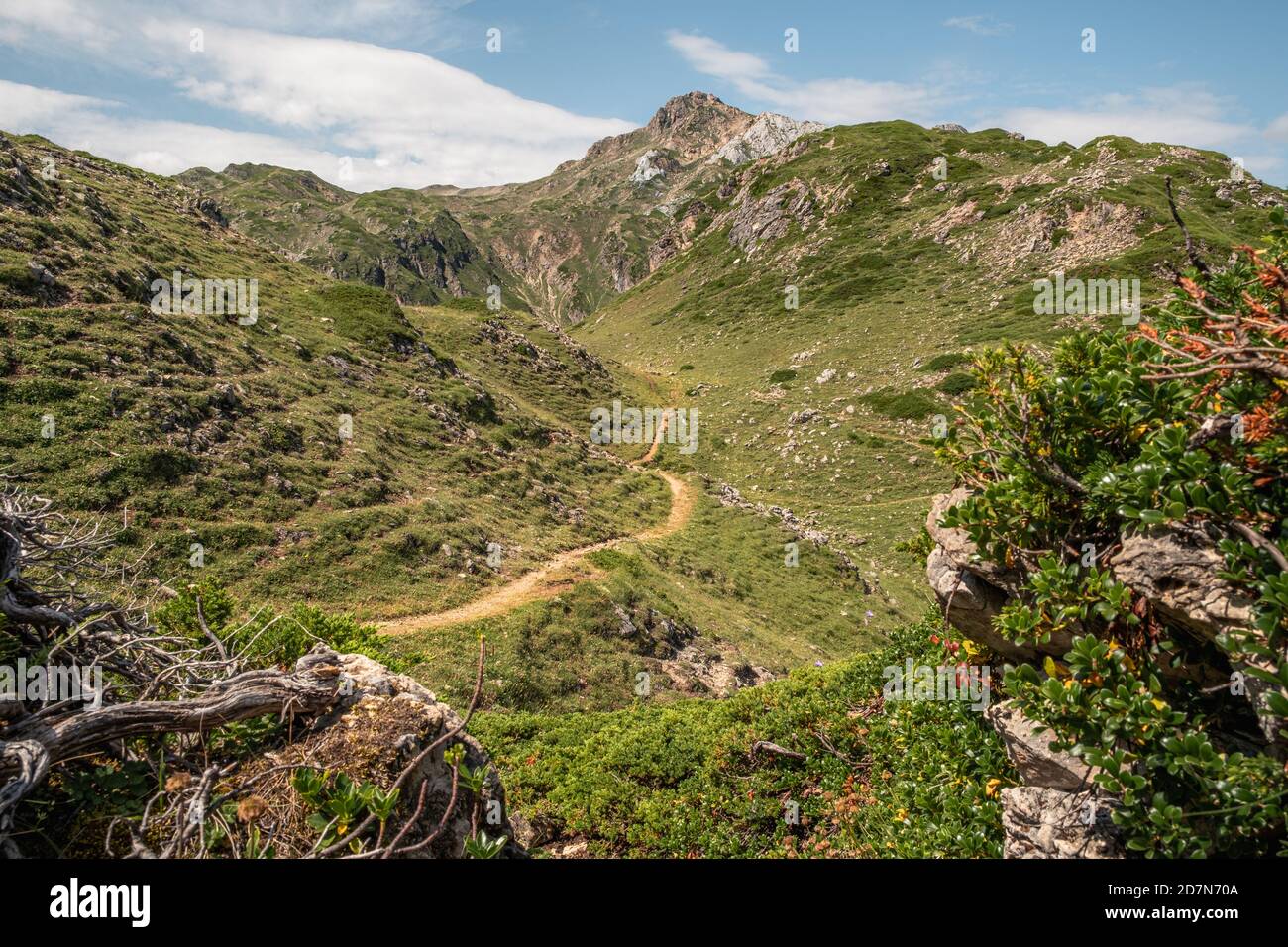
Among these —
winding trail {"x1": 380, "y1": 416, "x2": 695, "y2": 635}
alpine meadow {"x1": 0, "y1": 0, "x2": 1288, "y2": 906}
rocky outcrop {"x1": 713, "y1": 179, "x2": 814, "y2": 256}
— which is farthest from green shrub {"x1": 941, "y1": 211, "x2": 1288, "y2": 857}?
rocky outcrop {"x1": 713, "y1": 179, "x2": 814, "y2": 256}

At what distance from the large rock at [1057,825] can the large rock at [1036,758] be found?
0.09 meters

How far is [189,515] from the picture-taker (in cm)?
2211

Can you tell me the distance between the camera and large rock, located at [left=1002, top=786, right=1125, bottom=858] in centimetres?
548

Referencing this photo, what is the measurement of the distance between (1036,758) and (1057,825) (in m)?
0.60

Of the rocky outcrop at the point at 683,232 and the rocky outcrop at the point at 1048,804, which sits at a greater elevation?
the rocky outcrop at the point at 683,232

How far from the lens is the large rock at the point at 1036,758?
571 cm

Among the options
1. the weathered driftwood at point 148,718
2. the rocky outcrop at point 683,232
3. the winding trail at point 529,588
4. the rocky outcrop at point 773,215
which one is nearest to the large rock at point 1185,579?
the weathered driftwood at point 148,718

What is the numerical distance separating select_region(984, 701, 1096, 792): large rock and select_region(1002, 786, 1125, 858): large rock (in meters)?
0.09

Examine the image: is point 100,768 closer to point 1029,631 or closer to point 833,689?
point 1029,631

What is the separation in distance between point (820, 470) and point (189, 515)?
44.9 m

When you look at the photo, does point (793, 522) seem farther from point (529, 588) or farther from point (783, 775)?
point (783, 775)

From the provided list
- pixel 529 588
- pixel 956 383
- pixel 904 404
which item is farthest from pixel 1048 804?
pixel 956 383

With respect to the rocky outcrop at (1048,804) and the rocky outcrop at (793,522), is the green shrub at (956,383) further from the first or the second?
the rocky outcrop at (1048,804)

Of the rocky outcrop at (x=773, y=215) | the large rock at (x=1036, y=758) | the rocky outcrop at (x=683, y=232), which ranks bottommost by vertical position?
the large rock at (x=1036, y=758)
